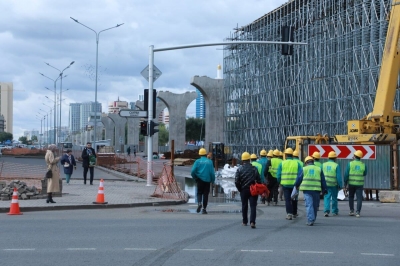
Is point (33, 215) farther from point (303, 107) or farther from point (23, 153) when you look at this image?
point (23, 153)

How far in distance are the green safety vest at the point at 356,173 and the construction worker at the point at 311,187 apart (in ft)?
7.91

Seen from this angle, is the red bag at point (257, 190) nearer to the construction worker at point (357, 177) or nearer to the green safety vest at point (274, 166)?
the construction worker at point (357, 177)

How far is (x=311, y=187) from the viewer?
14.8 m

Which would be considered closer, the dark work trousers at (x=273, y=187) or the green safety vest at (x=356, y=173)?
the green safety vest at (x=356, y=173)

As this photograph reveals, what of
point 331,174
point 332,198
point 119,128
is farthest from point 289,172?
point 119,128

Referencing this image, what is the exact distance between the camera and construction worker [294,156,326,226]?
48.3 ft

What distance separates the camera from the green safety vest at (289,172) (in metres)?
16.0

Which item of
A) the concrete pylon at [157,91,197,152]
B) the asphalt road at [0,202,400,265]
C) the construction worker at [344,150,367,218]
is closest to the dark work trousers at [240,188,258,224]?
the asphalt road at [0,202,400,265]

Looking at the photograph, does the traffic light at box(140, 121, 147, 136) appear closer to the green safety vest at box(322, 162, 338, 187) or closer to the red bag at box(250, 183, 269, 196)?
the green safety vest at box(322, 162, 338, 187)

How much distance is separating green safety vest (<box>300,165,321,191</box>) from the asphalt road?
0.89 m

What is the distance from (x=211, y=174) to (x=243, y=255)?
7.34 meters

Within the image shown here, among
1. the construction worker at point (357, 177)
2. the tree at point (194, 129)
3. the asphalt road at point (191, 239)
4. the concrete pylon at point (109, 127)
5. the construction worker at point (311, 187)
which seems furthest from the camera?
the tree at point (194, 129)

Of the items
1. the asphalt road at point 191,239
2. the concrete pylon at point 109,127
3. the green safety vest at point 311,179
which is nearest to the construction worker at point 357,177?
Answer: the asphalt road at point 191,239

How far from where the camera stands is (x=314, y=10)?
159 ft
